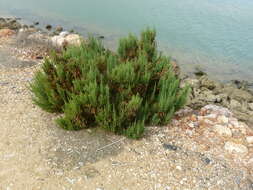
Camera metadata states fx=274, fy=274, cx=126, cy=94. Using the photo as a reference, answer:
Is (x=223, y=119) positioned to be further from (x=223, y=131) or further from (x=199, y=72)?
(x=199, y=72)

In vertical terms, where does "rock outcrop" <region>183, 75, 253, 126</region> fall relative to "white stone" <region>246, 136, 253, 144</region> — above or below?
below

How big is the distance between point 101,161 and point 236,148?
7.15 ft

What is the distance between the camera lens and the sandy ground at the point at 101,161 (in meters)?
3.54

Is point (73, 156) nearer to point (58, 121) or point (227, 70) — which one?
point (58, 121)

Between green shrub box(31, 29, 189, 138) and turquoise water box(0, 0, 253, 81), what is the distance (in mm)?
7013

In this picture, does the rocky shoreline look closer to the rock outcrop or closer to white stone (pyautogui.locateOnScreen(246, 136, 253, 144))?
the rock outcrop

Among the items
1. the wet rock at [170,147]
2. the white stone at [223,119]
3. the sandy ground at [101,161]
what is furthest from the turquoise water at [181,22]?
the sandy ground at [101,161]

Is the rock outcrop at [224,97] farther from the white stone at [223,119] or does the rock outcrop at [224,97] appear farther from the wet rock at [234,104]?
the white stone at [223,119]

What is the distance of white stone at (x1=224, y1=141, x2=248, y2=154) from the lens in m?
4.37

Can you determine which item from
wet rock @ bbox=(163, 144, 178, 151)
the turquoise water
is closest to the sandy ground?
wet rock @ bbox=(163, 144, 178, 151)

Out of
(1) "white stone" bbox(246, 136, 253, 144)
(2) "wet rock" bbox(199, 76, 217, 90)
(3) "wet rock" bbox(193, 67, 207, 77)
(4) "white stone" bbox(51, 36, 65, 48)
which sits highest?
(4) "white stone" bbox(51, 36, 65, 48)

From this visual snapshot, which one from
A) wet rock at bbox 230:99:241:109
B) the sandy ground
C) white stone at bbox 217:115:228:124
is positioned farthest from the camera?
wet rock at bbox 230:99:241:109

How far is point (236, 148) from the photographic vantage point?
14.4 feet

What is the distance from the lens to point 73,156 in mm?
3895
